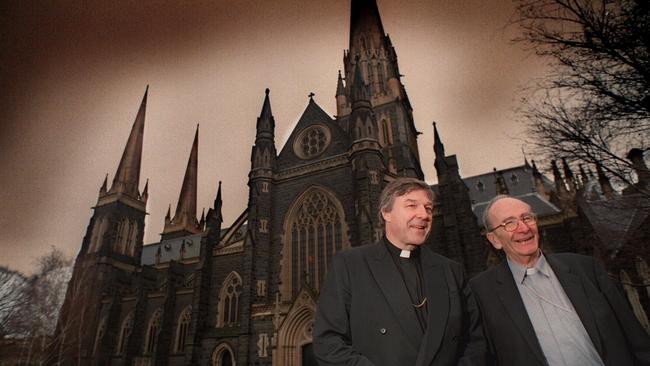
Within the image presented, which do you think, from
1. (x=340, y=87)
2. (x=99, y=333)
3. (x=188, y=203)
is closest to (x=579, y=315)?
(x=340, y=87)

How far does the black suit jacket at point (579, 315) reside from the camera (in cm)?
203

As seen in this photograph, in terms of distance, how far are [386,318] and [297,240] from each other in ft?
50.0

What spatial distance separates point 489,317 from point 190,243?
130 ft

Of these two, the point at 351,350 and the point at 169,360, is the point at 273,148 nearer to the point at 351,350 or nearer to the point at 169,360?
the point at 169,360

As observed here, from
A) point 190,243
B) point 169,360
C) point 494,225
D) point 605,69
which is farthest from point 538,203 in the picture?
point 190,243

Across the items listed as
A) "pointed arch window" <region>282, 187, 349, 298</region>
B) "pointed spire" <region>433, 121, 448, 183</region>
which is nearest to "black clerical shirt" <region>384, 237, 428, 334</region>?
"pointed arch window" <region>282, 187, 349, 298</region>

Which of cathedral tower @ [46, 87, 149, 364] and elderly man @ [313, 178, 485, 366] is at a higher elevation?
cathedral tower @ [46, 87, 149, 364]

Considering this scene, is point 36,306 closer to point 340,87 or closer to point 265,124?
point 265,124

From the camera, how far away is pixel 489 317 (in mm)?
2463

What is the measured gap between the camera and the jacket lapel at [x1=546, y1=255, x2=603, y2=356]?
82.0 inches

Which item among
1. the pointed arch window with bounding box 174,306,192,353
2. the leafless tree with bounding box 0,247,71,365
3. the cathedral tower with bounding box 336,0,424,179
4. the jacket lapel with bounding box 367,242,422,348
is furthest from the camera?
the cathedral tower with bounding box 336,0,424,179

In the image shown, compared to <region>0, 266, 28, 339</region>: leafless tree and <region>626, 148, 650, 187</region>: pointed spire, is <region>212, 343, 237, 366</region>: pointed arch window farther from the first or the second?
<region>626, 148, 650, 187</region>: pointed spire

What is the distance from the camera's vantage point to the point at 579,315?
2.17 m

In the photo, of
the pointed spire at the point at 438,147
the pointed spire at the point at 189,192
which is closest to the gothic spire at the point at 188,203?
the pointed spire at the point at 189,192
